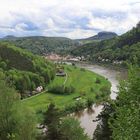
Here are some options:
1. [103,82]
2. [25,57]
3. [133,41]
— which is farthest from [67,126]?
[133,41]

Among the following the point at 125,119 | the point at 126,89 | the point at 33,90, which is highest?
the point at 126,89

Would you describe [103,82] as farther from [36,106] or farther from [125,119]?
[125,119]

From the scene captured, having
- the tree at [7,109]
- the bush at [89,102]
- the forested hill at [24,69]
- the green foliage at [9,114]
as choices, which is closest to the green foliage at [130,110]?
the green foliage at [9,114]

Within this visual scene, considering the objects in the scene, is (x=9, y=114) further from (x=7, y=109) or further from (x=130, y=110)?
(x=130, y=110)

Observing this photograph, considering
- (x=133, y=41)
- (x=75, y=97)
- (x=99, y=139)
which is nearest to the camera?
(x=99, y=139)

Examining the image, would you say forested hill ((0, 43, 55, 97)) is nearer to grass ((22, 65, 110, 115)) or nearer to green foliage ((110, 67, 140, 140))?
grass ((22, 65, 110, 115))

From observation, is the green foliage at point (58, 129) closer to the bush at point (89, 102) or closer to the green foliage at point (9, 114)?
the green foliage at point (9, 114)

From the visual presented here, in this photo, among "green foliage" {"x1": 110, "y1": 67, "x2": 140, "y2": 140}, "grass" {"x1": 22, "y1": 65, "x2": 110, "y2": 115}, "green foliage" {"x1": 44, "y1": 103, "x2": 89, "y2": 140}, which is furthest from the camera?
"grass" {"x1": 22, "y1": 65, "x2": 110, "y2": 115}

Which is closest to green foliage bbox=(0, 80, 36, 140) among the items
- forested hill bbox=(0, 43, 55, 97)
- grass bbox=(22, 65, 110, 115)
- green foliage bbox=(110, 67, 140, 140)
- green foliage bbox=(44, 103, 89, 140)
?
green foliage bbox=(44, 103, 89, 140)
